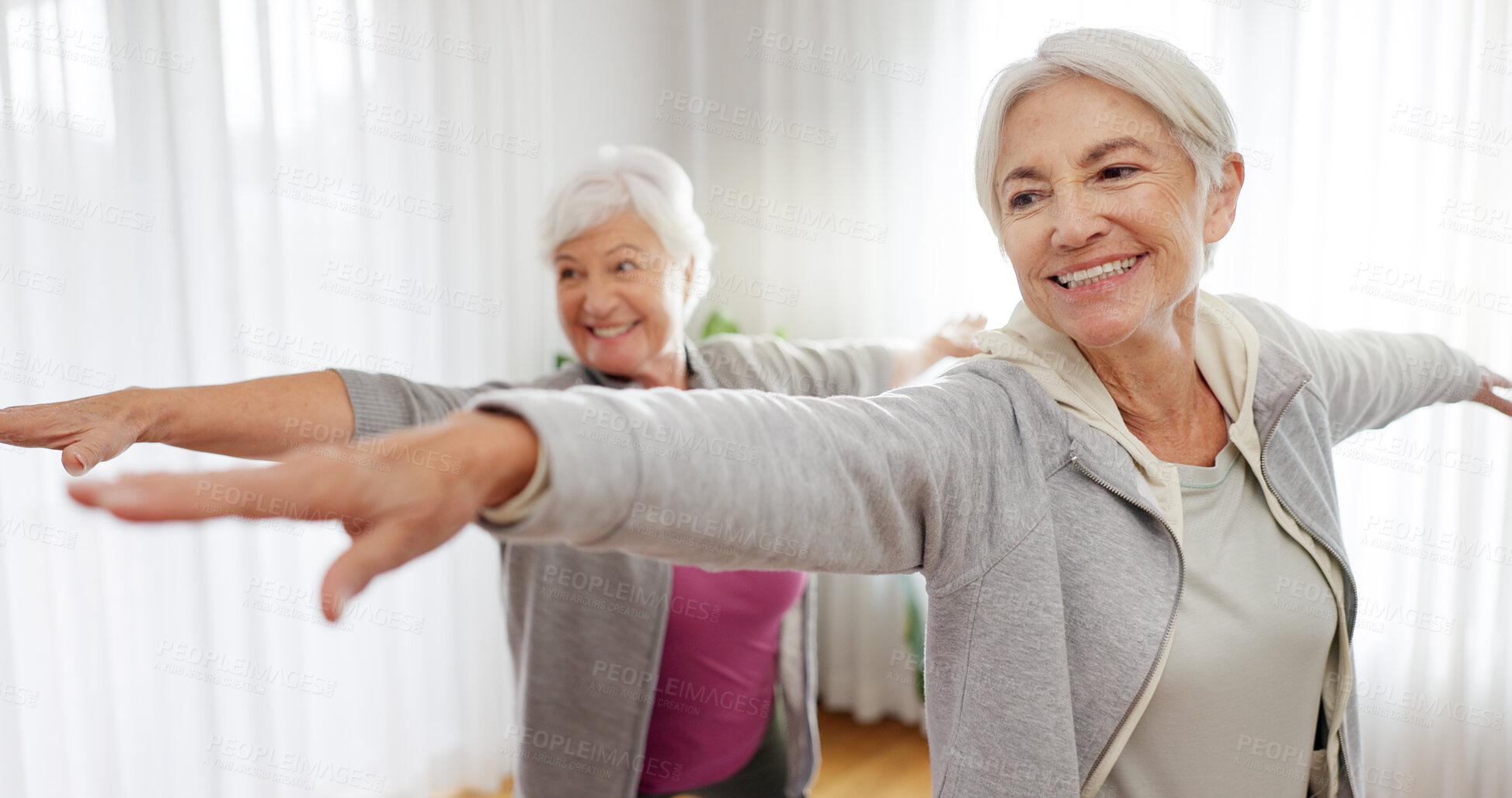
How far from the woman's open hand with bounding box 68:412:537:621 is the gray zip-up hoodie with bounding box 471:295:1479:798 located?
3 cm

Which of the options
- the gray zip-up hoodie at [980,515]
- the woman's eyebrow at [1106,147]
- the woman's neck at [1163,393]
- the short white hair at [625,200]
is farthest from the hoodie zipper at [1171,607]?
the short white hair at [625,200]

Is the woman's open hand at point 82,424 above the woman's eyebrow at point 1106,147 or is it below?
below

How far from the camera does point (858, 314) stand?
3.36m

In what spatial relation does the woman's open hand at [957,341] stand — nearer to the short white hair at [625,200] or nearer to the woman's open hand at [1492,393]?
the short white hair at [625,200]

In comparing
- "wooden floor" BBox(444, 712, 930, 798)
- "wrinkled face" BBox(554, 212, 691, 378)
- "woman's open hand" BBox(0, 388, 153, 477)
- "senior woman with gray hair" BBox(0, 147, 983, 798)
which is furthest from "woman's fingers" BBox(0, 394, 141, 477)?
"wooden floor" BBox(444, 712, 930, 798)

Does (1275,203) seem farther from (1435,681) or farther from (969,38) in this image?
(1435,681)

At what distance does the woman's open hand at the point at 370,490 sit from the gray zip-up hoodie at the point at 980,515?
3cm

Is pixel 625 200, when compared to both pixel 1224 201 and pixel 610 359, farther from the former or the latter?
pixel 1224 201

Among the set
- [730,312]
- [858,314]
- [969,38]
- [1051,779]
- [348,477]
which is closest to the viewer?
[348,477]

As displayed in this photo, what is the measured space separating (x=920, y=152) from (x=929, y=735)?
8.45ft

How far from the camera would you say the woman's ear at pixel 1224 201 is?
3.40 feet

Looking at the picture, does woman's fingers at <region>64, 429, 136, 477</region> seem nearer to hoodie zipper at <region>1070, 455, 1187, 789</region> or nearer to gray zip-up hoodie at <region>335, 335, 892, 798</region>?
gray zip-up hoodie at <region>335, 335, 892, 798</region>

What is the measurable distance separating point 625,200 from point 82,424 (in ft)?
3.27

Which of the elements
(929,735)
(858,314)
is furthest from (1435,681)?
(929,735)
